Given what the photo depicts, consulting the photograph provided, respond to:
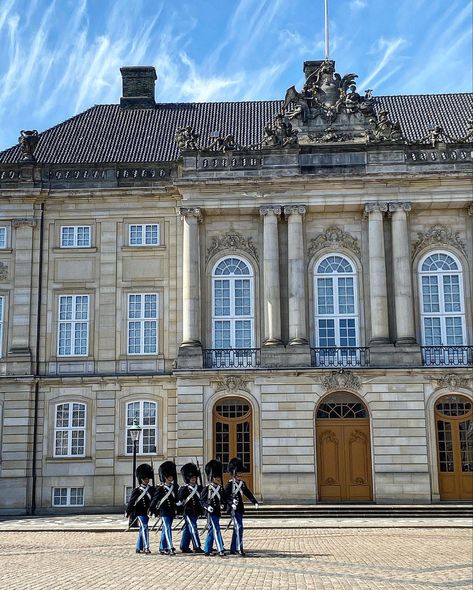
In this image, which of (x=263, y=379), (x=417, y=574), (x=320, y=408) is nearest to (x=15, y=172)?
(x=263, y=379)

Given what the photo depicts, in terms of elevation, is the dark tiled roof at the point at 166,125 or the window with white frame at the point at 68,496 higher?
the dark tiled roof at the point at 166,125

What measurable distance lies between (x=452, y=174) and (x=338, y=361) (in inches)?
295

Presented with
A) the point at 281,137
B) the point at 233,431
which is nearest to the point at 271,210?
the point at 281,137

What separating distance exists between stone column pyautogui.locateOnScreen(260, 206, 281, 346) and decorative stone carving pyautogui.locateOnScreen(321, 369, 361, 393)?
83.0 inches

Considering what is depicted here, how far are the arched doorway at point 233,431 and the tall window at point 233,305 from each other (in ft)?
6.97

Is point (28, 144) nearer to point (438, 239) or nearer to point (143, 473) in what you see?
point (438, 239)

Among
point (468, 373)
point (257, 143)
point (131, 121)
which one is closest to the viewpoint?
point (468, 373)

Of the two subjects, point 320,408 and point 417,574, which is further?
point 320,408

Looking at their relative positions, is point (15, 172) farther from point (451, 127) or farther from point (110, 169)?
point (451, 127)

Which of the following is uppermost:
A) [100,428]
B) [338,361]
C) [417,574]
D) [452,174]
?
[452,174]

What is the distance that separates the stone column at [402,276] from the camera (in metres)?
29.3

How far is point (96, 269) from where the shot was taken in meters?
31.2

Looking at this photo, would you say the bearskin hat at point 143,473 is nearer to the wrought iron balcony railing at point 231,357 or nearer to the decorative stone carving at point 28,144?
the wrought iron balcony railing at point 231,357

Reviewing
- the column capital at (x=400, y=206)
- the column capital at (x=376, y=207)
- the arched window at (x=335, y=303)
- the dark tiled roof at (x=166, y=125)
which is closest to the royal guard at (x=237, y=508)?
the arched window at (x=335, y=303)
